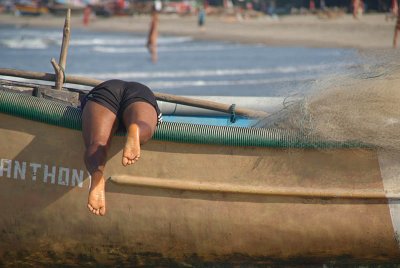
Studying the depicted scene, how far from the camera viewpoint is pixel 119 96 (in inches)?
191

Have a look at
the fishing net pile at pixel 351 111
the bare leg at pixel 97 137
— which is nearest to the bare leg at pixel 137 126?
the bare leg at pixel 97 137

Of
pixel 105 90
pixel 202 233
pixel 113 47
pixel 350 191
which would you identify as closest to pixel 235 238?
pixel 202 233

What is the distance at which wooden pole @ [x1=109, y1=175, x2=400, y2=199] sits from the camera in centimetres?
499

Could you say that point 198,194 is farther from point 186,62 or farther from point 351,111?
point 186,62

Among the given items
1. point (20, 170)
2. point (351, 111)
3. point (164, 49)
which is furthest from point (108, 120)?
point (164, 49)

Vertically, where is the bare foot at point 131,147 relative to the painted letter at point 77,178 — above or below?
above

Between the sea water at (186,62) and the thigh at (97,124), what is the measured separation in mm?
8866

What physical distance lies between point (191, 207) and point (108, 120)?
812 mm

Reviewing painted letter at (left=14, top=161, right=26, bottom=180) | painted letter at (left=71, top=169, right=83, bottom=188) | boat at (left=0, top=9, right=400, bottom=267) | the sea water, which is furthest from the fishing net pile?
the sea water

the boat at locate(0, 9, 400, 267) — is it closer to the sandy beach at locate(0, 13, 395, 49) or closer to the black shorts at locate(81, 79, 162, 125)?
the black shorts at locate(81, 79, 162, 125)

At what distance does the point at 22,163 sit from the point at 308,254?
197 centimetres

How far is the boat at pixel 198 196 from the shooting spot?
4949 mm

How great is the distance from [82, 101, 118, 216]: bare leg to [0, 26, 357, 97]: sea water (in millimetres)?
8878

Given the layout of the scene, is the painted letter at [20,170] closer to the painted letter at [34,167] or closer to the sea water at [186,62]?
the painted letter at [34,167]
